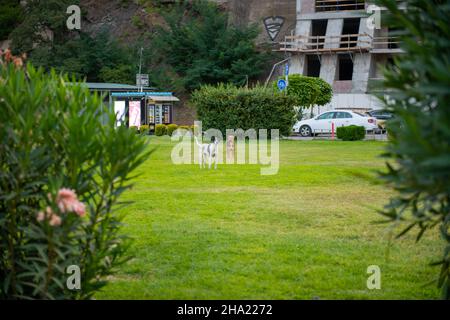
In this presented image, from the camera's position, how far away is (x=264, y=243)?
1053 centimetres

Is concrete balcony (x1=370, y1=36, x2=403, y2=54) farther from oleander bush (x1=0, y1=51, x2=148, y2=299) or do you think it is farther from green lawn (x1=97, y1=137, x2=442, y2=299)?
oleander bush (x1=0, y1=51, x2=148, y2=299)

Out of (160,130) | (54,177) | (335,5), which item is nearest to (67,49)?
(335,5)

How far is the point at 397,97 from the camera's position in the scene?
487cm

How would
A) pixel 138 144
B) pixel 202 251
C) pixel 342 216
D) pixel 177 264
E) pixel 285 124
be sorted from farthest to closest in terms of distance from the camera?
pixel 285 124, pixel 342 216, pixel 202 251, pixel 177 264, pixel 138 144

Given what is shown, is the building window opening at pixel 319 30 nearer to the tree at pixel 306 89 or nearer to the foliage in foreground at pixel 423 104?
the tree at pixel 306 89

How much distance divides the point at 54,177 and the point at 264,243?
5.12 metres

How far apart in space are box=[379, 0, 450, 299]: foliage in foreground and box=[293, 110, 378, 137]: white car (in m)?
34.8

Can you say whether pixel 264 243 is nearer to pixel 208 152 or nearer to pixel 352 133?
pixel 208 152

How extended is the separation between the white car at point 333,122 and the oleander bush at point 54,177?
3427cm

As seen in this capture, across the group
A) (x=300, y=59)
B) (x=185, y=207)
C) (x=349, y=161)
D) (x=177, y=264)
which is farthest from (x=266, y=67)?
(x=177, y=264)

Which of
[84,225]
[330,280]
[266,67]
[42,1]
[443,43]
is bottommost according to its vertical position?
[330,280]

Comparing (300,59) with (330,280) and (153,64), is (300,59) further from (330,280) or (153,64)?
(330,280)

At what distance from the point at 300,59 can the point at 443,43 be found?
60033 mm

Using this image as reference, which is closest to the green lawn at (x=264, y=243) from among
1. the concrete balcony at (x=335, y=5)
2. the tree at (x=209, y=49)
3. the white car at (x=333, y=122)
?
the white car at (x=333, y=122)
